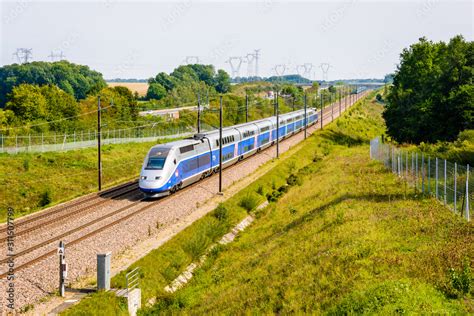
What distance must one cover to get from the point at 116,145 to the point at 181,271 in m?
44.4

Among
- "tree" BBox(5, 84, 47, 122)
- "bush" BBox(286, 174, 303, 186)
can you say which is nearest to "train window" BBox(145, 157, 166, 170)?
"bush" BBox(286, 174, 303, 186)

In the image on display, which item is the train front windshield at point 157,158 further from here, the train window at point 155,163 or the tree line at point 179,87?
the tree line at point 179,87

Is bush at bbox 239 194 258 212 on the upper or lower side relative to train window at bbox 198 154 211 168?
lower

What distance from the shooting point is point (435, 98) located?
50.2 metres

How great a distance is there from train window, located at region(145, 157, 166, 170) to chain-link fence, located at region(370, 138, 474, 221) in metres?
14.8

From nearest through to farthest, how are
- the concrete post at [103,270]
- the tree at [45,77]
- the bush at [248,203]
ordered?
the concrete post at [103,270] < the bush at [248,203] < the tree at [45,77]

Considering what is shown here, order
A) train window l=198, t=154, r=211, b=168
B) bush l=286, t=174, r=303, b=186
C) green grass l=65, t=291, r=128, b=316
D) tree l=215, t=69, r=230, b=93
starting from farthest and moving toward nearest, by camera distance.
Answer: tree l=215, t=69, r=230, b=93
bush l=286, t=174, r=303, b=186
train window l=198, t=154, r=211, b=168
green grass l=65, t=291, r=128, b=316

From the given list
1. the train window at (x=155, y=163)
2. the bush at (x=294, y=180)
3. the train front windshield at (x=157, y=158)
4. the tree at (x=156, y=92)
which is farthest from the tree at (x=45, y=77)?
the train window at (x=155, y=163)

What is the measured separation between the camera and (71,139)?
2509 inches

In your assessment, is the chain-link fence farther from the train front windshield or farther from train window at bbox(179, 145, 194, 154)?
the train front windshield

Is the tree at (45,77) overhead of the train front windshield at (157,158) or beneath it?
overhead

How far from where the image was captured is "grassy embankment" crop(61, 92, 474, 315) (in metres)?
14.0

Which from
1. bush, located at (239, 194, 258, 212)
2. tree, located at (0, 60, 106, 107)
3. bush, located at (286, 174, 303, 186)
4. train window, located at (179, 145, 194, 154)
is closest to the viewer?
train window, located at (179, 145, 194, 154)

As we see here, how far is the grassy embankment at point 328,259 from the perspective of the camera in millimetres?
14000
